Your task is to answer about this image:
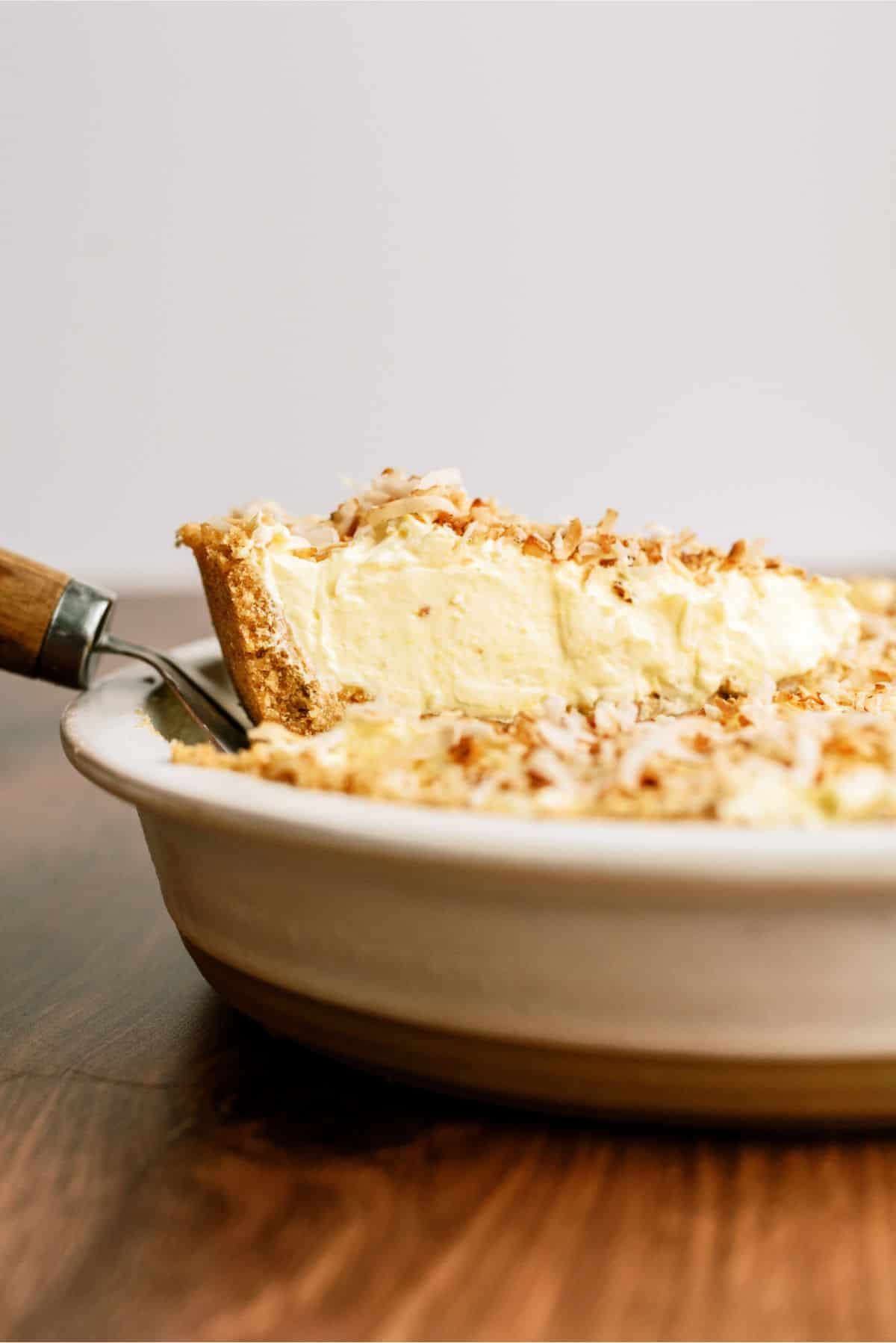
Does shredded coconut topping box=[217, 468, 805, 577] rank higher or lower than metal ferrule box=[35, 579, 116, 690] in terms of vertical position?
higher

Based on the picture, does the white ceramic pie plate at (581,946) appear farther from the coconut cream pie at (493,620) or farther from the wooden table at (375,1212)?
the coconut cream pie at (493,620)

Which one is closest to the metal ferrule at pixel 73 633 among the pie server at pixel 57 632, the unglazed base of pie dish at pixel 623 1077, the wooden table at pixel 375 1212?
the pie server at pixel 57 632

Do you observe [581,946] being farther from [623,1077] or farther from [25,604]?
[25,604]

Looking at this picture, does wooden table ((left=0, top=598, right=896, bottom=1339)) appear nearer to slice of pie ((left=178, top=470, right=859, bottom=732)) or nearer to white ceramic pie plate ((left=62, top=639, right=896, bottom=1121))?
white ceramic pie plate ((left=62, top=639, right=896, bottom=1121))

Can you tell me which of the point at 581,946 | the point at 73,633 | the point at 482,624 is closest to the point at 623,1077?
the point at 581,946

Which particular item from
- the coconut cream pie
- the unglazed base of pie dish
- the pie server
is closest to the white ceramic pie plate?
the unglazed base of pie dish

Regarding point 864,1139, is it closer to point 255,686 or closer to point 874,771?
point 874,771
